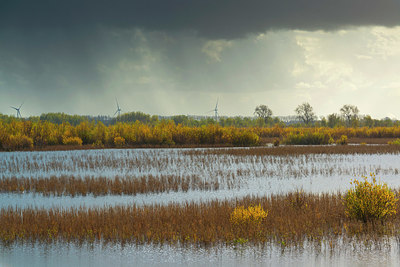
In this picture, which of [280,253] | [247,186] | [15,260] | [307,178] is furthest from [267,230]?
[307,178]

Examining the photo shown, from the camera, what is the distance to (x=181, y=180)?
18859 millimetres

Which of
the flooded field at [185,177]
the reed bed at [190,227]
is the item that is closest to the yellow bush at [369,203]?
the reed bed at [190,227]

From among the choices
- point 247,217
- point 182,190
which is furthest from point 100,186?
point 247,217

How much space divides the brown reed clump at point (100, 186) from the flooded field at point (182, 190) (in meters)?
0.04

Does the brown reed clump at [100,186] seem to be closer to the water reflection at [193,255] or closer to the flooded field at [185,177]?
the flooded field at [185,177]

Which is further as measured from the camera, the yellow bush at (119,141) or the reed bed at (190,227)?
the yellow bush at (119,141)

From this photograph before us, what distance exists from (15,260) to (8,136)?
36869 mm

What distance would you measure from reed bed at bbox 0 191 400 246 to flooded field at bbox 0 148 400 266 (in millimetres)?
327

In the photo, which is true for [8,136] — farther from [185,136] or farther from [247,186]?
[247,186]

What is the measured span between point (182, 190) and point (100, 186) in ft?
11.6

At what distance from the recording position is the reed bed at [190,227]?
9320 millimetres

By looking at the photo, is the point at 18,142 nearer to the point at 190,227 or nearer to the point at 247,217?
the point at 190,227

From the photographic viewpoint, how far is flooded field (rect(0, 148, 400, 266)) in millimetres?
8250

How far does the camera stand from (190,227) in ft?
32.5
